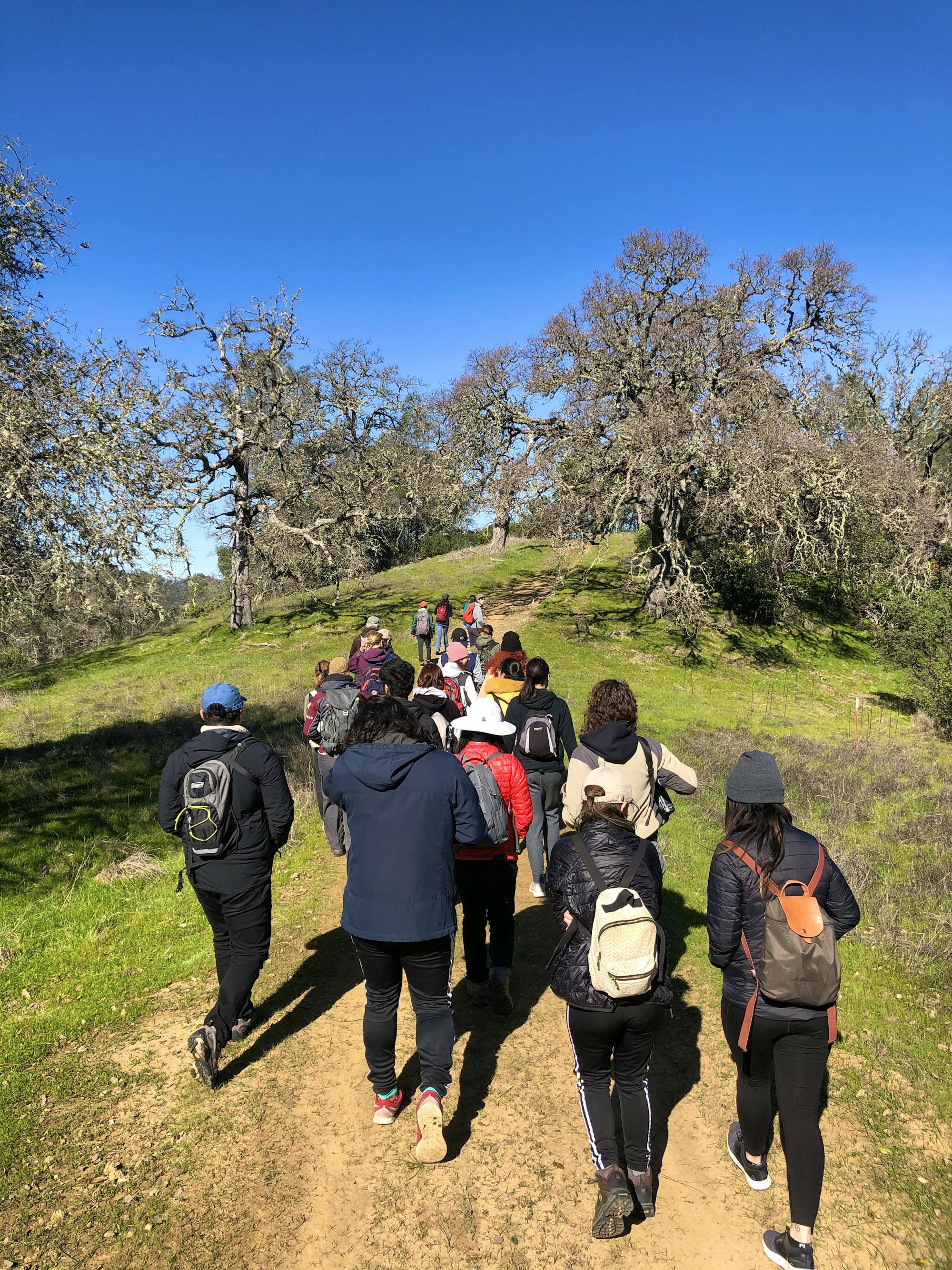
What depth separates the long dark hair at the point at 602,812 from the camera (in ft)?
10.6

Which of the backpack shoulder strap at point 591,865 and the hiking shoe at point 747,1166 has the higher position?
the backpack shoulder strap at point 591,865

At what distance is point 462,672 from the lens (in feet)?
29.2

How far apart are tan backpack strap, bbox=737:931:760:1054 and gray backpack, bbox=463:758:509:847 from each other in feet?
4.33

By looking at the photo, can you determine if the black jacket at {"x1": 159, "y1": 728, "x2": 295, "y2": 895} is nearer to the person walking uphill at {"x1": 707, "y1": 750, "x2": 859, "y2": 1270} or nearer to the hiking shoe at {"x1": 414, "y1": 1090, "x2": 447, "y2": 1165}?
the hiking shoe at {"x1": 414, "y1": 1090, "x2": 447, "y2": 1165}

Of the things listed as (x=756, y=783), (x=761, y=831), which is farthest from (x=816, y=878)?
(x=756, y=783)

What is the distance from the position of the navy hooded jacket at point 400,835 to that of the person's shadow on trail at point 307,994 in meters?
1.79

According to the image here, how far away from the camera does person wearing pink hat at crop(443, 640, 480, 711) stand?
7871mm

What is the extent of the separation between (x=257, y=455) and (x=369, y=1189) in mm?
22611

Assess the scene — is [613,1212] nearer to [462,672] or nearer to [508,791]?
[508,791]

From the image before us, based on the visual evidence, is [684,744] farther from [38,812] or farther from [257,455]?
[257,455]

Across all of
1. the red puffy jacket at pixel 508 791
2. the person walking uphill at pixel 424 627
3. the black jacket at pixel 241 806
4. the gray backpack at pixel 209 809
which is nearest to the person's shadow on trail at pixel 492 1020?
the red puffy jacket at pixel 508 791

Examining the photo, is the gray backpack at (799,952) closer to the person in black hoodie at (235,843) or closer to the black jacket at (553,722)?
the person in black hoodie at (235,843)

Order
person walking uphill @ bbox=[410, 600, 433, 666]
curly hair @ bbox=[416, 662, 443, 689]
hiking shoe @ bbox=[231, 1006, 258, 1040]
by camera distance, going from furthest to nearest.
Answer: person walking uphill @ bbox=[410, 600, 433, 666] < curly hair @ bbox=[416, 662, 443, 689] < hiking shoe @ bbox=[231, 1006, 258, 1040]

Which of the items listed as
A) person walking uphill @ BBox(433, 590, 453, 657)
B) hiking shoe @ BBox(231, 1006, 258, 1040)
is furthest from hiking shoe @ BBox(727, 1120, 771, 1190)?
person walking uphill @ BBox(433, 590, 453, 657)
